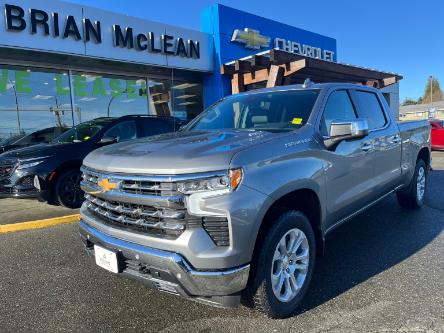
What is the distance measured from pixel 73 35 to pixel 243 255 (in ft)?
32.4

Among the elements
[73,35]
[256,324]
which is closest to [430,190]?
[256,324]

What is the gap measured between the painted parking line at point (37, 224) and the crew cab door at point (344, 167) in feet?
13.7

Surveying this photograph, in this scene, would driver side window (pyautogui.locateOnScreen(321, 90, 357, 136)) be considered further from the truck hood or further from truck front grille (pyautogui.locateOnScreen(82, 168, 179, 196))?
truck front grille (pyautogui.locateOnScreen(82, 168, 179, 196))

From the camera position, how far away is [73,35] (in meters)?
10.5

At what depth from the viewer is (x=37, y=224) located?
5.86 m

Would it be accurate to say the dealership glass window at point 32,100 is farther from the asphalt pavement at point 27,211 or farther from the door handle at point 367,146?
the door handle at point 367,146

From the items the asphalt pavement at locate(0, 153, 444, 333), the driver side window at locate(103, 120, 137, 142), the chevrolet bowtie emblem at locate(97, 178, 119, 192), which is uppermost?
the driver side window at locate(103, 120, 137, 142)

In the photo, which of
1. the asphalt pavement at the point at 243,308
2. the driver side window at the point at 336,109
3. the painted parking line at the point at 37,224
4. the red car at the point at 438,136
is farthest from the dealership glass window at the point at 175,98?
the driver side window at the point at 336,109

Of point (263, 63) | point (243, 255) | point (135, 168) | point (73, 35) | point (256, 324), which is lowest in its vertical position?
point (256, 324)

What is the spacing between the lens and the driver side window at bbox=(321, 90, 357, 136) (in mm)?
3648

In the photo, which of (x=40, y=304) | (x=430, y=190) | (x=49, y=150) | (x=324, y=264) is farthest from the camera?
(x=430, y=190)

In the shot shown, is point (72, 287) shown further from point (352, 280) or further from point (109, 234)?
point (352, 280)

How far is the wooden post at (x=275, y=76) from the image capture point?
1117cm

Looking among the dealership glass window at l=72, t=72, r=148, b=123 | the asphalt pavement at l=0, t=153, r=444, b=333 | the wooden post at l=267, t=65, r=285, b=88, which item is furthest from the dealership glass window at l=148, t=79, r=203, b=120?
the asphalt pavement at l=0, t=153, r=444, b=333
